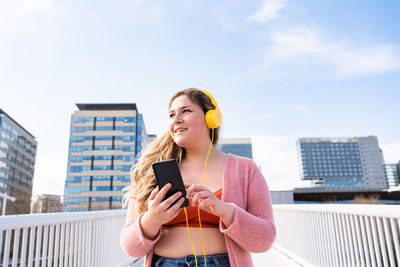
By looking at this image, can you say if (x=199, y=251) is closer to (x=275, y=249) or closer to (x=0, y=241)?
(x=0, y=241)

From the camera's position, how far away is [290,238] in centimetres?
391

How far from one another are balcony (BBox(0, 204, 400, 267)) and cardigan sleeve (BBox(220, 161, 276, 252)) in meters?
0.87

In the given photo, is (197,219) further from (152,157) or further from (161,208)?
(152,157)

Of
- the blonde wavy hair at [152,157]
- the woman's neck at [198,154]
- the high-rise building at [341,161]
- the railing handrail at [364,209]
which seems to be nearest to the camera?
the blonde wavy hair at [152,157]

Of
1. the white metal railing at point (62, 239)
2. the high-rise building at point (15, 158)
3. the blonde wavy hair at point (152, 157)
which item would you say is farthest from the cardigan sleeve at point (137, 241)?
the high-rise building at point (15, 158)

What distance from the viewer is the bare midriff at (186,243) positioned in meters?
1.09

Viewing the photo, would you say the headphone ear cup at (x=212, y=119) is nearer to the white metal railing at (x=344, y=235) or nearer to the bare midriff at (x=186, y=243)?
the bare midriff at (x=186, y=243)

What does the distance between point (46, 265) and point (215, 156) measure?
64.1 inches

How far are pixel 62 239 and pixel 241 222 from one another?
174cm

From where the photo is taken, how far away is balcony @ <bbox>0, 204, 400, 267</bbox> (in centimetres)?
A: 158

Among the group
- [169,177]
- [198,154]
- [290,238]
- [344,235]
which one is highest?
[198,154]

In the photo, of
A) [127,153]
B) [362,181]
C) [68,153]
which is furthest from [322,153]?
[68,153]

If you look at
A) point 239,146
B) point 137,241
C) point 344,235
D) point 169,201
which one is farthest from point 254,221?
point 239,146

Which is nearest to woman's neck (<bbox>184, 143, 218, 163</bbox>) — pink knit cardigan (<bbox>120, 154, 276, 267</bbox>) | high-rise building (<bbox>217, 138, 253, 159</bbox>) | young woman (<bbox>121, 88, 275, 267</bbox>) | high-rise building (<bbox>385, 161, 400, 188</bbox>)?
young woman (<bbox>121, 88, 275, 267</bbox>)
